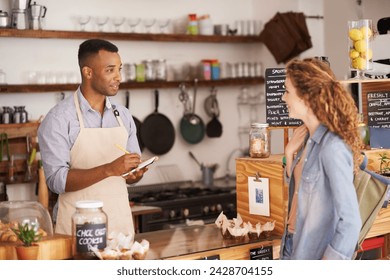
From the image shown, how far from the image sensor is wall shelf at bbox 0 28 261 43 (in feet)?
20.0

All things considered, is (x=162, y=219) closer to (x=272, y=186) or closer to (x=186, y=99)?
(x=186, y=99)

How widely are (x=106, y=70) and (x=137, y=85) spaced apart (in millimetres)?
3021

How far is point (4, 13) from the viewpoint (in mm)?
6059

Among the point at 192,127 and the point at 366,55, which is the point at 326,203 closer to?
the point at 366,55

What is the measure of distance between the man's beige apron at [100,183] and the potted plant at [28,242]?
0.83 metres

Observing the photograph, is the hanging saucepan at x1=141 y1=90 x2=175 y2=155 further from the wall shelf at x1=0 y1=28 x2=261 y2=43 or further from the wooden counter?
the wooden counter

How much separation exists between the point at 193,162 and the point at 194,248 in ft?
13.3

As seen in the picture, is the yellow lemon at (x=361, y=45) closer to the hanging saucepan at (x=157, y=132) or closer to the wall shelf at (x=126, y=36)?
the wall shelf at (x=126, y=36)

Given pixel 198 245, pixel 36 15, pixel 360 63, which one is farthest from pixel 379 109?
pixel 36 15

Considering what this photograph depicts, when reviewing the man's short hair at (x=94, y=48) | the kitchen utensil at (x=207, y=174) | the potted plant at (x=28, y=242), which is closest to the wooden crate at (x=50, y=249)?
the potted plant at (x=28, y=242)

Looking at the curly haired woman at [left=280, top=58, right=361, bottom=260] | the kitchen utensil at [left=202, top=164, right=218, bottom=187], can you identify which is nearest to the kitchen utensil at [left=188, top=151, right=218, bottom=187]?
the kitchen utensil at [left=202, top=164, right=218, bottom=187]

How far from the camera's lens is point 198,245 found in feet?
11.2

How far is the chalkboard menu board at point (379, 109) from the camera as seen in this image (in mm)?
4305

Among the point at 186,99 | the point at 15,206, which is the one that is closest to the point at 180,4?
the point at 186,99
